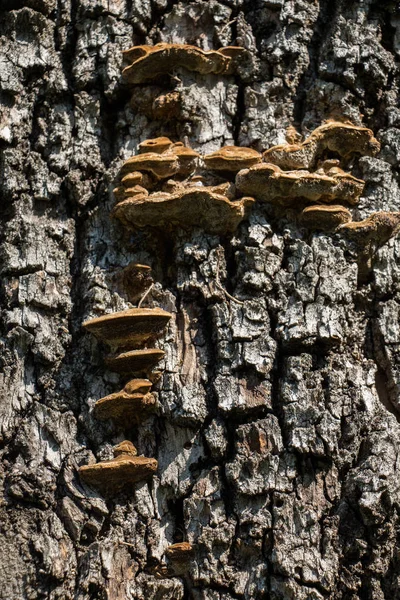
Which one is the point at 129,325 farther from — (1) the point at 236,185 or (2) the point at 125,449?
(1) the point at 236,185

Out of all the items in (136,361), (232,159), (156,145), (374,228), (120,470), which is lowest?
(120,470)

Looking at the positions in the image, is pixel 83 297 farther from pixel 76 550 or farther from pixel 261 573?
pixel 261 573

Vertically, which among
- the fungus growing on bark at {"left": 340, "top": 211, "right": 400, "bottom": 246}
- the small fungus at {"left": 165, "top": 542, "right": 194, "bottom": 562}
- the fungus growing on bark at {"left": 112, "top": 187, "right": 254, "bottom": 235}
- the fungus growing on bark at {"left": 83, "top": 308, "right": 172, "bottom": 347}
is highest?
the fungus growing on bark at {"left": 112, "top": 187, "right": 254, "bottom": 235}

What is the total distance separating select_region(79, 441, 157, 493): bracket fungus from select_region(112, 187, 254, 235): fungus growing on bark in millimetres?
1013

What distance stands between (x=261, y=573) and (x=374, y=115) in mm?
2293

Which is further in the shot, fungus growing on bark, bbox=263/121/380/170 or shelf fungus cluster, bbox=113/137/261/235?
fungus growing on bark, bbox=263/121/380/170

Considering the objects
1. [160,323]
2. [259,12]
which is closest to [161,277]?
[160,323]

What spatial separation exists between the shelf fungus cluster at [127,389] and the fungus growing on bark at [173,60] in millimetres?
1249

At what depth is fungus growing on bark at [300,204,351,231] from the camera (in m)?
3.13

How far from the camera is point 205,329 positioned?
3119 millimetres

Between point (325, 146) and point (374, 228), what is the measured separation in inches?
19.1

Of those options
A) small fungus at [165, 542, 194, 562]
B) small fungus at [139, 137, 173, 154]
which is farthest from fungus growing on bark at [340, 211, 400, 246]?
small fungus at [165, 542, 194, 562]

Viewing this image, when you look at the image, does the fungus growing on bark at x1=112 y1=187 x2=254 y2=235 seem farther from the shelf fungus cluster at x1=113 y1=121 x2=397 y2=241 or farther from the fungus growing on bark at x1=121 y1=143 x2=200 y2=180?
the fungus growing on bark at x1=121 y1=143 x2=200 y2=180

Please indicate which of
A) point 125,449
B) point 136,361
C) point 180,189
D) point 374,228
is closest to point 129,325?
point 136,361
